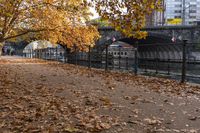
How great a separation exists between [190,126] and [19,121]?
2.46 m

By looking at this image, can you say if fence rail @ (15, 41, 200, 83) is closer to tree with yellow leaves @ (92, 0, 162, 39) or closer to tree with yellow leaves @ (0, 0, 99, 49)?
tree with yellow leaves @ (0, 0, 99, 49)

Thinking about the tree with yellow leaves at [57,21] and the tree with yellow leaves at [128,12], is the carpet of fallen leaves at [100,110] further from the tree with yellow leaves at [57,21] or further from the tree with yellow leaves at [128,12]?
the tree with yellow leaves at [57,21]

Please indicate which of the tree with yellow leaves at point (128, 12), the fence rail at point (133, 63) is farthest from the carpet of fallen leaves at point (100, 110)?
the fence rail at point (133, 63)

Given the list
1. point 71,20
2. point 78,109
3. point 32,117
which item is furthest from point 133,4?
point 71,20

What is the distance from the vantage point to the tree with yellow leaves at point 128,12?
8.58 m

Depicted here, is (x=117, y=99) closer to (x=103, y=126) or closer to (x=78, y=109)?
(x=78, y=109)

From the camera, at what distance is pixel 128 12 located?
902cm

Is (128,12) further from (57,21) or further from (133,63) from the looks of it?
(133,63)

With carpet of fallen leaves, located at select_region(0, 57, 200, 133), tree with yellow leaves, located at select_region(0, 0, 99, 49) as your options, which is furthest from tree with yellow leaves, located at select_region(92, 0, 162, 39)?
tree with yellow leaves, located at select_region(0, 0, 99, 49)

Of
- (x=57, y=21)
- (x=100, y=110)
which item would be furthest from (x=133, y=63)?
(x=100, y=110)

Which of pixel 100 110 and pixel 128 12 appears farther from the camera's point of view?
pixel 128 12

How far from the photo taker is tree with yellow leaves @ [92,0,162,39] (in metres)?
8.58

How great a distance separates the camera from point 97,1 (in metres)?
9.77

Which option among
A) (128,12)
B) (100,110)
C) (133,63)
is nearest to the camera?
(100,110)
